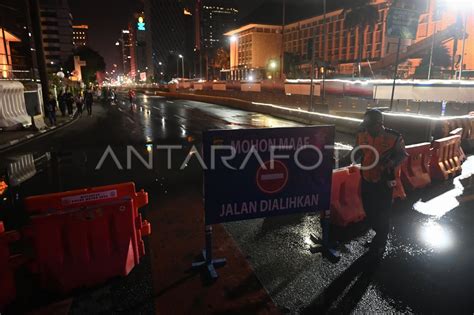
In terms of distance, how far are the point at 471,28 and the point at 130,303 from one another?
62.5 meters

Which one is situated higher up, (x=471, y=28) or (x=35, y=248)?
(x=471, y=28)

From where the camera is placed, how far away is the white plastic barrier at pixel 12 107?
17.4m

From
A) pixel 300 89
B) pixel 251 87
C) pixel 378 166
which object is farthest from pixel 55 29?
pixel 378 166

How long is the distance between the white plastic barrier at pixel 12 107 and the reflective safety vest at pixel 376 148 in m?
18.6

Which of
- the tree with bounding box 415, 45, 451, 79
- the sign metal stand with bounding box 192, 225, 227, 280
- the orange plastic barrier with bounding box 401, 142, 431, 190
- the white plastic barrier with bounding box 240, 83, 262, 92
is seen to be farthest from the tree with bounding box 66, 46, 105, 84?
the sign metal stand with bounding box 192, 225, 227, 280

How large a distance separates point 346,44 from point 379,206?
95.2 metres

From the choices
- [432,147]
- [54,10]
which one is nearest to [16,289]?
[432,147]

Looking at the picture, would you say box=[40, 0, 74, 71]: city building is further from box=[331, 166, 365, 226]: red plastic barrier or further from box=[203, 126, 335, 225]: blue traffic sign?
box=[203, 126, 335, 225]: blue traffic sign

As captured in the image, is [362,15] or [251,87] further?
[362,15]

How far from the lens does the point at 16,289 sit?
399 cm

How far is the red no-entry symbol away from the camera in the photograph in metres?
4.29

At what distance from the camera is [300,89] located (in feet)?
90.6

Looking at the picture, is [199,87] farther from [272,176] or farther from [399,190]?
[272,176]

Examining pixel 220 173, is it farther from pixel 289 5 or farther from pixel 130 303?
pixel 289 5
